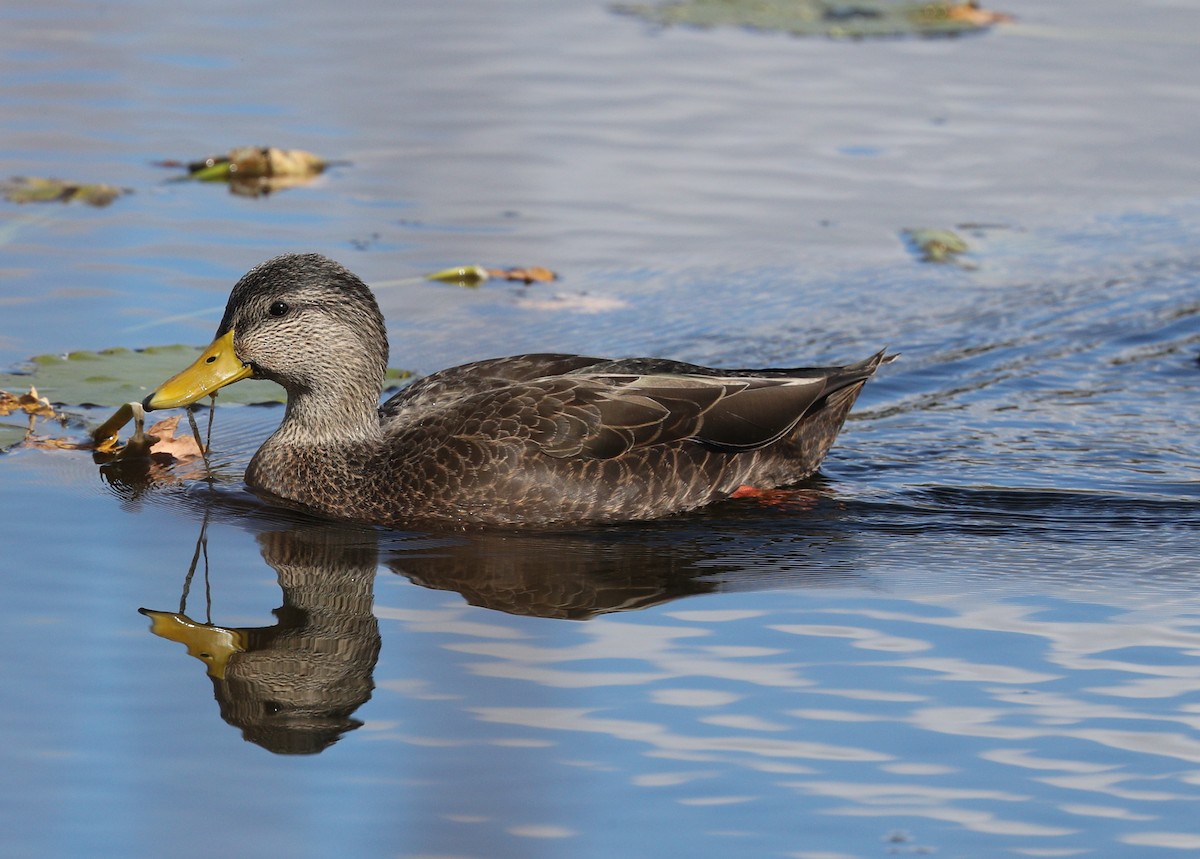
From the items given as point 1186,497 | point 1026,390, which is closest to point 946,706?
point 1186,497

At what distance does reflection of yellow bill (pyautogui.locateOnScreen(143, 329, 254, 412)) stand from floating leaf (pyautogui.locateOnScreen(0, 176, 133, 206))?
4.06 m

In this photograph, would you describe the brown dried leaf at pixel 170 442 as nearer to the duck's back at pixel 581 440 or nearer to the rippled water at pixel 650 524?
the rippled water at pixel 650 524

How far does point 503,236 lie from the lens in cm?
1151

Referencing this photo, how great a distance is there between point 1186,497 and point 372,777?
418cm

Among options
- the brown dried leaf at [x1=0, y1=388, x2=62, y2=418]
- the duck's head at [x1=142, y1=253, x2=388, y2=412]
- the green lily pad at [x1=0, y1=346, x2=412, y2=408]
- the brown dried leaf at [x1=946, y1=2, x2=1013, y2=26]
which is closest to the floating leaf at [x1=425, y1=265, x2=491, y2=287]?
the green lily pad at [x1=0, y1=346, x2=412, y2=408]

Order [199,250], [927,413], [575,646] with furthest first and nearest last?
[199,250], [927,413], [575,646]

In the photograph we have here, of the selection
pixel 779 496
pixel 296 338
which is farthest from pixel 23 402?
pixel 779 496

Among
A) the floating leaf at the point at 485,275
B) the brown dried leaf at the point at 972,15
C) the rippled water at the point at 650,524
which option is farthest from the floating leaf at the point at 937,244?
the brown dried leaf at the point at 972,15

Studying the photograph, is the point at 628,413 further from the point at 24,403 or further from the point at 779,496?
the point at 24,403

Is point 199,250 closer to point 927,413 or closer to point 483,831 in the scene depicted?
point 927,413

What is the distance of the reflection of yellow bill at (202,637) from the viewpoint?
6.10 meters

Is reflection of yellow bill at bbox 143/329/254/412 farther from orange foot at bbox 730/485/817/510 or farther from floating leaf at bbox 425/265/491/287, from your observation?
floating leaf at bbox 425/265/491/287

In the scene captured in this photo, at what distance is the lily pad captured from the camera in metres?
16.7

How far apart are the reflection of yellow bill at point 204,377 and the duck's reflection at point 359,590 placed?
709 mm
